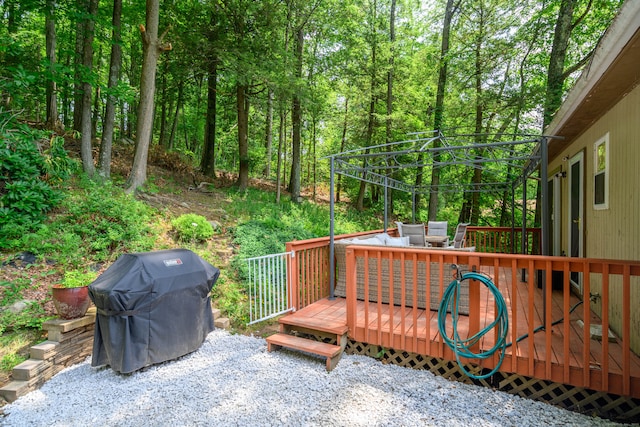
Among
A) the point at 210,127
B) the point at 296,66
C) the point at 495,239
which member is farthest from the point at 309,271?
the point at 210,127

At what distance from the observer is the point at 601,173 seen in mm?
3531

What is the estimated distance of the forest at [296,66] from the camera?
700 centimetres

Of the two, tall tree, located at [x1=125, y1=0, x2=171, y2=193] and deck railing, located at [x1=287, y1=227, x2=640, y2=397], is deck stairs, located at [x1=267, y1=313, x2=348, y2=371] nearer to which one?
deck railing, located at [x1=287, y1=227, x2=640, y2=397]

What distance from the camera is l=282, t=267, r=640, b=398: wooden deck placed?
2408 millimetres

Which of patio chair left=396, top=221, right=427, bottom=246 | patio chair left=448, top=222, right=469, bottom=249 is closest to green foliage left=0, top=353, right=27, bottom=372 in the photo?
patio chair left=396, top=221, right=427, bottom=246

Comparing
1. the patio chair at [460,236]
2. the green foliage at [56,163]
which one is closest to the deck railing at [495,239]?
the patio chair at [460,236]

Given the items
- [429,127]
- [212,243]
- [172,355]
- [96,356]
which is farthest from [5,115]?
[429,127]

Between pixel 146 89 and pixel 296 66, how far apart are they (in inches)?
200

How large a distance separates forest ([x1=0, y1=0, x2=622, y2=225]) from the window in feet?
12.1

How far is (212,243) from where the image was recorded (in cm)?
610

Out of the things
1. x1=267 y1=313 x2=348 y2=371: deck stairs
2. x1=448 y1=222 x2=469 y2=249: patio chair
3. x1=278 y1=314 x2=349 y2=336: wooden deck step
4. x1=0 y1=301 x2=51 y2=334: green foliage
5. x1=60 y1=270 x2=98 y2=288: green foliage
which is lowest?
x1=267 y1=313 x2=348 y2=371: deck stairs

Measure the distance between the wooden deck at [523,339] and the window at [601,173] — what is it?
50.2 inches

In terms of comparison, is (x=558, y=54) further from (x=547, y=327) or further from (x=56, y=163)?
(x=56, y=163)

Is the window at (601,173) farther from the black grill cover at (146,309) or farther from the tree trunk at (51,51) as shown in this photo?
the tree trunk at (51,51)
